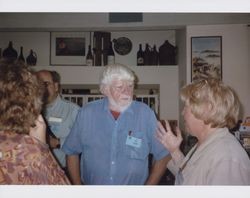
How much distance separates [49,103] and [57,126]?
13 centimetres

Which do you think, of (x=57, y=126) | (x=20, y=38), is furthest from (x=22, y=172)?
(x=20, y=38)

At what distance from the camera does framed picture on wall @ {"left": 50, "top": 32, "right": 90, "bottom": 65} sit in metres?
1.95

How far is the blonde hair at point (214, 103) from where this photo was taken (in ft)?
2.98

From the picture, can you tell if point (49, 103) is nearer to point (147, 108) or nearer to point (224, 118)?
point (147, 108)

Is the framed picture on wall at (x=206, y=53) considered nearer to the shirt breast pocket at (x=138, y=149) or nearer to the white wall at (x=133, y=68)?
the white wall at (x=133, y=68)

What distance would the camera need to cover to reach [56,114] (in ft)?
4.62

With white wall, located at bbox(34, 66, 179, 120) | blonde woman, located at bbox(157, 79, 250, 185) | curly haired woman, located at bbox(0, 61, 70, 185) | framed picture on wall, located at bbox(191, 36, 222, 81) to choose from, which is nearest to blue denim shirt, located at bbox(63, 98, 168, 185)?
blonde woman, located at bbox(157, 79, 250, 185)

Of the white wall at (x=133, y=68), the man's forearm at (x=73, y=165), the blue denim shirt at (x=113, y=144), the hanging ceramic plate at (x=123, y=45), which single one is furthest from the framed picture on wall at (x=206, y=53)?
the man's forearm at (x=73, y=165)

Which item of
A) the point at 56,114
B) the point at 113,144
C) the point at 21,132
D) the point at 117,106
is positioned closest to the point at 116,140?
the point at 113,144

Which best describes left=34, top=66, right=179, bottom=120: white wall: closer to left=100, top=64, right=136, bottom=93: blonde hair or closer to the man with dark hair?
the man with dark hair

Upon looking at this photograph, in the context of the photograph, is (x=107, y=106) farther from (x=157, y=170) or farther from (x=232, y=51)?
(x=232, y=51)

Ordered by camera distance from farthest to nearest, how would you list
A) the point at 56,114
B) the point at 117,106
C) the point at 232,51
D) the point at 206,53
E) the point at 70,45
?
1. the point at 70,45
2. the point at 206,53
3. the point at 232,51
4. the point at 56,114
5. the point at 117,106

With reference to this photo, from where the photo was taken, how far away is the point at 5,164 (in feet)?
2.39

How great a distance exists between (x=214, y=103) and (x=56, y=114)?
2.45ft
